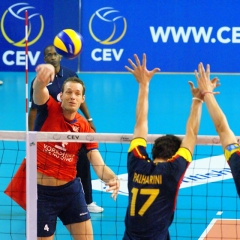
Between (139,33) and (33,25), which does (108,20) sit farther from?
(33,25)

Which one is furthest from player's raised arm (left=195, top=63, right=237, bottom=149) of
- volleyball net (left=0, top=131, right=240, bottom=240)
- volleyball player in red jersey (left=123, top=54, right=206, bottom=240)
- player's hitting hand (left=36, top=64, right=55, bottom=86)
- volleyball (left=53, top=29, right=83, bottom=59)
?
volleyball (left=53, top=29, right=83, bottom=59)

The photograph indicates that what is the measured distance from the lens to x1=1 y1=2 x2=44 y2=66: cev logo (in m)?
17.5

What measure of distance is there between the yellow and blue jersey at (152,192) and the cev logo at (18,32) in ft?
44.9

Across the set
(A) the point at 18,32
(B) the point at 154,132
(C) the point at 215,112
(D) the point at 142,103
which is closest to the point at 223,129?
(C) the point at 215,112

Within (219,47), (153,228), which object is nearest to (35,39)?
(219,47)

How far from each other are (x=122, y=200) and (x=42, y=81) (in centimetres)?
374

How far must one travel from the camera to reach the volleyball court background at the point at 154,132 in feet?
25.4

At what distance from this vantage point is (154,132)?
11.9 metres

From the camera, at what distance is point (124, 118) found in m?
13.1

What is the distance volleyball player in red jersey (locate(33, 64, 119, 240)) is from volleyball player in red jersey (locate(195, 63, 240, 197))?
1.32 meters

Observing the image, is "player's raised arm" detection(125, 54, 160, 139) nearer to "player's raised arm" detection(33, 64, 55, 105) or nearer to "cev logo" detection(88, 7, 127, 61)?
"player's raised arm" detection(33, 64, 55, 105)

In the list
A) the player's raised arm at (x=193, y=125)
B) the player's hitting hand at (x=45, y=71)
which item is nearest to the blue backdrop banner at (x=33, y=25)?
the player's hitting hand at (x=45, y=71)

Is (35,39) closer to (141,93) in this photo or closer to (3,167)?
(3,167)

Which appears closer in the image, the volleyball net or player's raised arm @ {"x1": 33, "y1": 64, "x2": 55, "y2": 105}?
player's raised arm @ {"x1": 33, "y1": 64, "x2": 55, "y2": 105}
